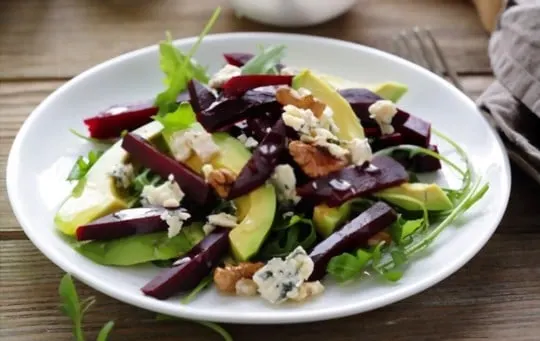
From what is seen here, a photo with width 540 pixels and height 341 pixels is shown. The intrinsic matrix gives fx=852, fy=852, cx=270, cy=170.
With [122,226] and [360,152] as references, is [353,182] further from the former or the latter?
[122,226]

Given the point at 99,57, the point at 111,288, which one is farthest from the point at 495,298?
the point at 99,57

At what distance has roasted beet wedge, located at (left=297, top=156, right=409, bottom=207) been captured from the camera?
108 cm

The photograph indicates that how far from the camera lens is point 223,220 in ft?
3.46

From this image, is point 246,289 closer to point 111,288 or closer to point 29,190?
point 111,288

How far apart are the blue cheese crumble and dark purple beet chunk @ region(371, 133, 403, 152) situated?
0.28 meters

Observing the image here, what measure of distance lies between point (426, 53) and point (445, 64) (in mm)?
67

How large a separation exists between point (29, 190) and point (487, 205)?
61 cm

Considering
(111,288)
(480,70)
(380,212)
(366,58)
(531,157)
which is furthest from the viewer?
(480,70)

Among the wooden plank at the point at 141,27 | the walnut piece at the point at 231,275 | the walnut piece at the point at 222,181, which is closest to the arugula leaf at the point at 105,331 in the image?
the walnut piece at the point at 231,275

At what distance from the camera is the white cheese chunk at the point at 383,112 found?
120cm

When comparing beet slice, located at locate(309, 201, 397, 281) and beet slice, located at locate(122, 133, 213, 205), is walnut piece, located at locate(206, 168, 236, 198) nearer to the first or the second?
beet slice, located at locate(122, 133, 213, 205)

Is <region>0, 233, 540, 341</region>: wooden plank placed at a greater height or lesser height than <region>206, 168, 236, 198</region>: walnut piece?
lesser

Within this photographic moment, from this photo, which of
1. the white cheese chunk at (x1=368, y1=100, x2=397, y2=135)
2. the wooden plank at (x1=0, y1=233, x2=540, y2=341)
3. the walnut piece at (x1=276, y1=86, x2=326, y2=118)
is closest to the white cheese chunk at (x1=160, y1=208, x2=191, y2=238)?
the wooden plank at (x1=0, y1=233, x2=540, y2=341)

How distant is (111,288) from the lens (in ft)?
3.14
